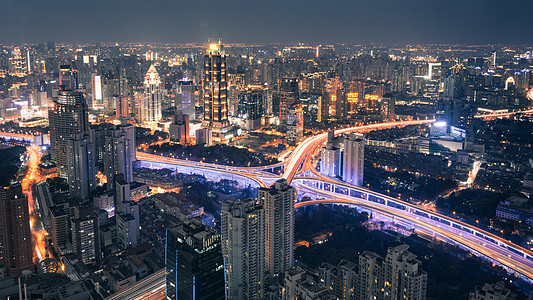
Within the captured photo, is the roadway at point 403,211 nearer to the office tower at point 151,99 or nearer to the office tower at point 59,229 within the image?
the office tower at point 59,229

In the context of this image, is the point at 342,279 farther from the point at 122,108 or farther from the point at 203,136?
the point at 122,108

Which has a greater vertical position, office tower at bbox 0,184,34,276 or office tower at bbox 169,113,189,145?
office tower at bbox 169,113,189,145

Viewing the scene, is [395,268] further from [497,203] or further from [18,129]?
[18,129]

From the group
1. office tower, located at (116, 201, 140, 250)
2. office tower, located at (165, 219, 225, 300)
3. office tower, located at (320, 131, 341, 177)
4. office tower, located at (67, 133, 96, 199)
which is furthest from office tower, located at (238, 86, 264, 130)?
office tower, located at (165, 219, 225, 300)

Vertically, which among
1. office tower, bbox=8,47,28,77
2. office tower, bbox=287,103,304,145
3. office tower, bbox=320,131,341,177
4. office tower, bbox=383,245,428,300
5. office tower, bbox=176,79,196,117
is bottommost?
office tower, bbox=383,245,428,300

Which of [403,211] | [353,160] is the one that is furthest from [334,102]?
[403,211]

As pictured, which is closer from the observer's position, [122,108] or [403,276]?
[403,276]

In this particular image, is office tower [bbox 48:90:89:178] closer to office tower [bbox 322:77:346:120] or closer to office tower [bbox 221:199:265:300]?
office tower [bbox 221:199:265:300]

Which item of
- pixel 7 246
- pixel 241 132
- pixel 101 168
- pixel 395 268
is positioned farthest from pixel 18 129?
pixel 395 268
